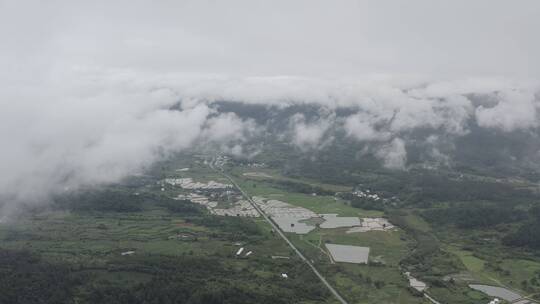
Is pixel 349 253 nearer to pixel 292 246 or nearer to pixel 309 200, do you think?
pixel 292 246

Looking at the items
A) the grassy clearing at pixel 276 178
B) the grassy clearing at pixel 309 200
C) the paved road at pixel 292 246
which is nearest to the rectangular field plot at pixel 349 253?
the paved road at pixel 292 246

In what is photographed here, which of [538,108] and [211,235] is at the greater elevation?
[538,108]

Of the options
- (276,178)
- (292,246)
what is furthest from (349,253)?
(276,178)

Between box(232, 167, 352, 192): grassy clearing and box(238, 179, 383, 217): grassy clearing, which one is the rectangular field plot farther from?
box(232, 167, 352, 192): grassy clearing

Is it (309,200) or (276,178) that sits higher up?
(276,178)

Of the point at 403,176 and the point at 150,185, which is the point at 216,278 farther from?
the point at 403,176

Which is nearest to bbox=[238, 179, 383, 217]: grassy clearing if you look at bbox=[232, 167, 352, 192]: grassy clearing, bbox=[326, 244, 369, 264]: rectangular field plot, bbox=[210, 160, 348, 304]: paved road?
bbox=[210, 160, 348, 304]: paved road

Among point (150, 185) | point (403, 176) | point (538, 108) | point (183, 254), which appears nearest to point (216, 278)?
point (183, 254)

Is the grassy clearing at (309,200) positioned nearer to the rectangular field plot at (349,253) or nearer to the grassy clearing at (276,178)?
the grassy clearing at (276,178)
